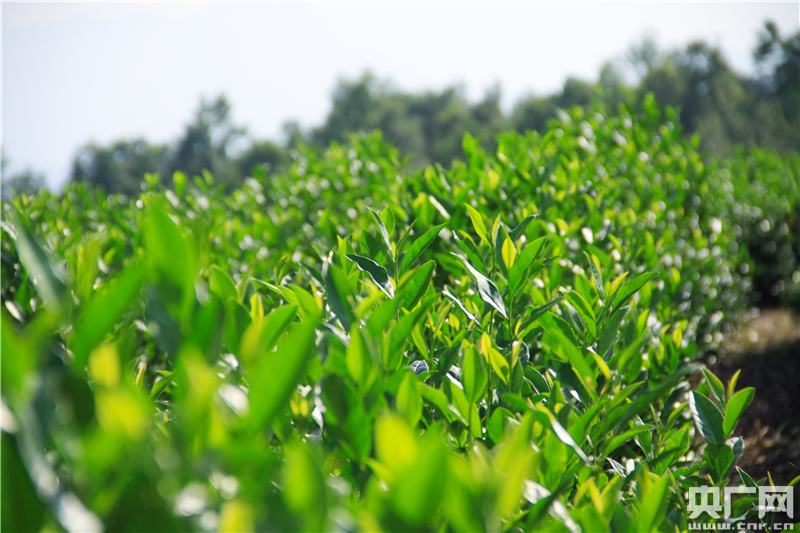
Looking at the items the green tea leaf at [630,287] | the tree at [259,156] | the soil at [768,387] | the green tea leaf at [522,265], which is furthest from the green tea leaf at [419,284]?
the tree at [259,156]

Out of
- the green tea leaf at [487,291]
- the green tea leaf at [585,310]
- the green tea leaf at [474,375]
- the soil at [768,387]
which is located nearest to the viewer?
the green tea leaf at [474,375]

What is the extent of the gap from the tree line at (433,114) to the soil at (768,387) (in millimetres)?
47168

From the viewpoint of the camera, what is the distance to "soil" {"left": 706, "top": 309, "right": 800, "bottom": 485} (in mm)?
3490

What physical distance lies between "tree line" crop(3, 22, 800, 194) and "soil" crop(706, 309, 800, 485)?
47168 mm

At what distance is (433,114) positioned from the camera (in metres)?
70.2

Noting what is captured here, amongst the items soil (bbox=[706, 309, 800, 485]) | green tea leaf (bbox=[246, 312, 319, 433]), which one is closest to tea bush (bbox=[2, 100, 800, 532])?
green tea leaf (bbox=[246, 312, 319, 433])

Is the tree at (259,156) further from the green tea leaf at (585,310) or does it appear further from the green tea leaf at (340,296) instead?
the green tea leaf at (340,296)

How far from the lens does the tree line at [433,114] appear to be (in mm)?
50750

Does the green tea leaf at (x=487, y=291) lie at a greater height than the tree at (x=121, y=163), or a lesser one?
lesser

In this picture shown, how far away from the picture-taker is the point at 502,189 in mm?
2973

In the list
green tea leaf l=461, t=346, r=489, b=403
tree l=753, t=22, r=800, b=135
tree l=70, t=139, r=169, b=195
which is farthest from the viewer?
tree l=70, t=139, r=169, b=195

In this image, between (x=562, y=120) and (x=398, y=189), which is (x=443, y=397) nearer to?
A: (x=398, y=189)

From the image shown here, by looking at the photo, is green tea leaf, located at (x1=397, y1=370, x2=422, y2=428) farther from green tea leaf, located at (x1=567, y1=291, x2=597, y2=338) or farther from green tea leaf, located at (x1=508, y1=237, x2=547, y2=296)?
green tea leaf, located at (x1=567, y1=291, x2=597, y2=338)

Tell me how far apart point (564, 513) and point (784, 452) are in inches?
148
